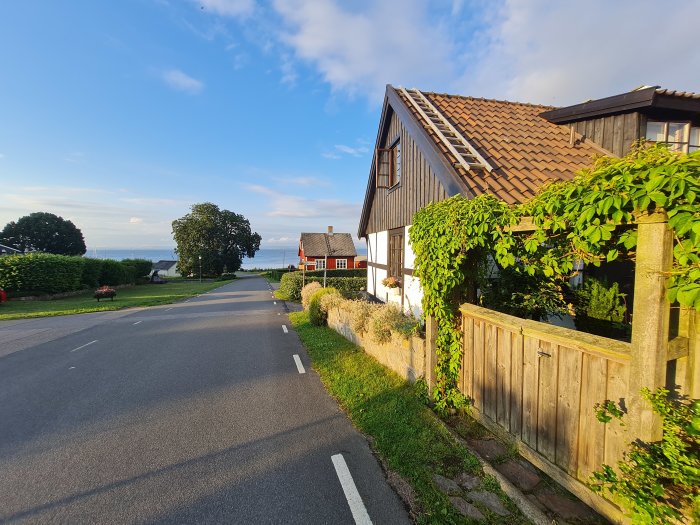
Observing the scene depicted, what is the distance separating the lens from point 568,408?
3006mm

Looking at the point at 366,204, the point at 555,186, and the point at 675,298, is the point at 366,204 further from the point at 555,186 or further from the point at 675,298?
the point at 675,298

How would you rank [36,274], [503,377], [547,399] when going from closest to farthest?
[547,399]
[503,377]
[36,274]

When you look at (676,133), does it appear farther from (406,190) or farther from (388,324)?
(388,324)

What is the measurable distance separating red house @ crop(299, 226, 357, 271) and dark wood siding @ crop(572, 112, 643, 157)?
1599 inches

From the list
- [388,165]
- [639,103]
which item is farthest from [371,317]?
[639,103]

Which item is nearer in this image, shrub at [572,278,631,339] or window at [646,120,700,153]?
shrub at [572,278,631,339]

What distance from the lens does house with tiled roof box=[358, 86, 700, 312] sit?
698 centimetres

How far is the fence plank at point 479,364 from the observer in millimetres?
4254

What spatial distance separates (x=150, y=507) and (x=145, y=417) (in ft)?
7.21

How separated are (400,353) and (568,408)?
3.23m

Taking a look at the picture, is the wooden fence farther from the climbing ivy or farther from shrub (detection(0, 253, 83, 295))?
shrub (detection(0, 253, 83, 295))

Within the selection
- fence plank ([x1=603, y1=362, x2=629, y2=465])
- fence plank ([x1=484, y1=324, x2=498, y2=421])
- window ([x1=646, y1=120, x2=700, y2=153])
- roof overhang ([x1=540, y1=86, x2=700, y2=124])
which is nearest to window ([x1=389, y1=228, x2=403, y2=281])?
roof overhang ([x1=540, y1=86, x2=700, y2=124])

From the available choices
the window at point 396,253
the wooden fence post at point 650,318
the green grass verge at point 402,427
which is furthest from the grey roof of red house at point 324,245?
the wooden fence post at point 650,318

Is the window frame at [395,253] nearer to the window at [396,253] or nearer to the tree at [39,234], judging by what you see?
the window at [396,253]
